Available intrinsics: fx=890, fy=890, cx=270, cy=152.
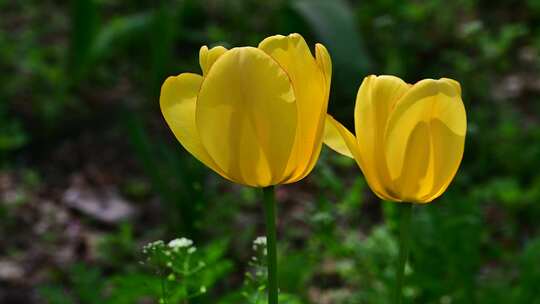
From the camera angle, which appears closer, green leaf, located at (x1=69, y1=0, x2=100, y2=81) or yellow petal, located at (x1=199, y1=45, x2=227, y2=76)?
yellow petal, located at (x1=199, y1=45, x2=227, y2=76)

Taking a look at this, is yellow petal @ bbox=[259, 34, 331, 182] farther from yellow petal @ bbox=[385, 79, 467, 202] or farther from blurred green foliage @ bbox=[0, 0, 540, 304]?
blurred green foliage @ bbox=[0, 0, 540, 304]

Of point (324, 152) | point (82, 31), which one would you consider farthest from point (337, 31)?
point (324, 152)

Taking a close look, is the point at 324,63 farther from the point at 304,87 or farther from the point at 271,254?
the point at 271,254

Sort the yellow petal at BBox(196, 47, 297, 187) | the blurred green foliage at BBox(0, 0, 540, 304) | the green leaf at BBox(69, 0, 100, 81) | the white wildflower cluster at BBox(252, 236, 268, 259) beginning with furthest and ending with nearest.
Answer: the green leaf at BBox(69, 0, 100, 81) → the blurred green foliage at BBox(0, 0, 540, 304) → the white wildflower cluster at BBox(252, 236, 268, 259) → the yellow petal at BBox(196, 47, 297, 187)

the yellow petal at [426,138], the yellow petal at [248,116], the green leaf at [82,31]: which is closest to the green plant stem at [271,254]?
the yellow petal at [248,116]

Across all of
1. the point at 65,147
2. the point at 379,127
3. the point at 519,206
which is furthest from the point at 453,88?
the point at 65,147

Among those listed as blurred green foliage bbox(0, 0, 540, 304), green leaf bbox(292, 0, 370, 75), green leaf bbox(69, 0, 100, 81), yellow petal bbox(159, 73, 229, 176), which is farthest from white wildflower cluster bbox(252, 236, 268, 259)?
green leaf bbox(69, 0, 100, 81)
